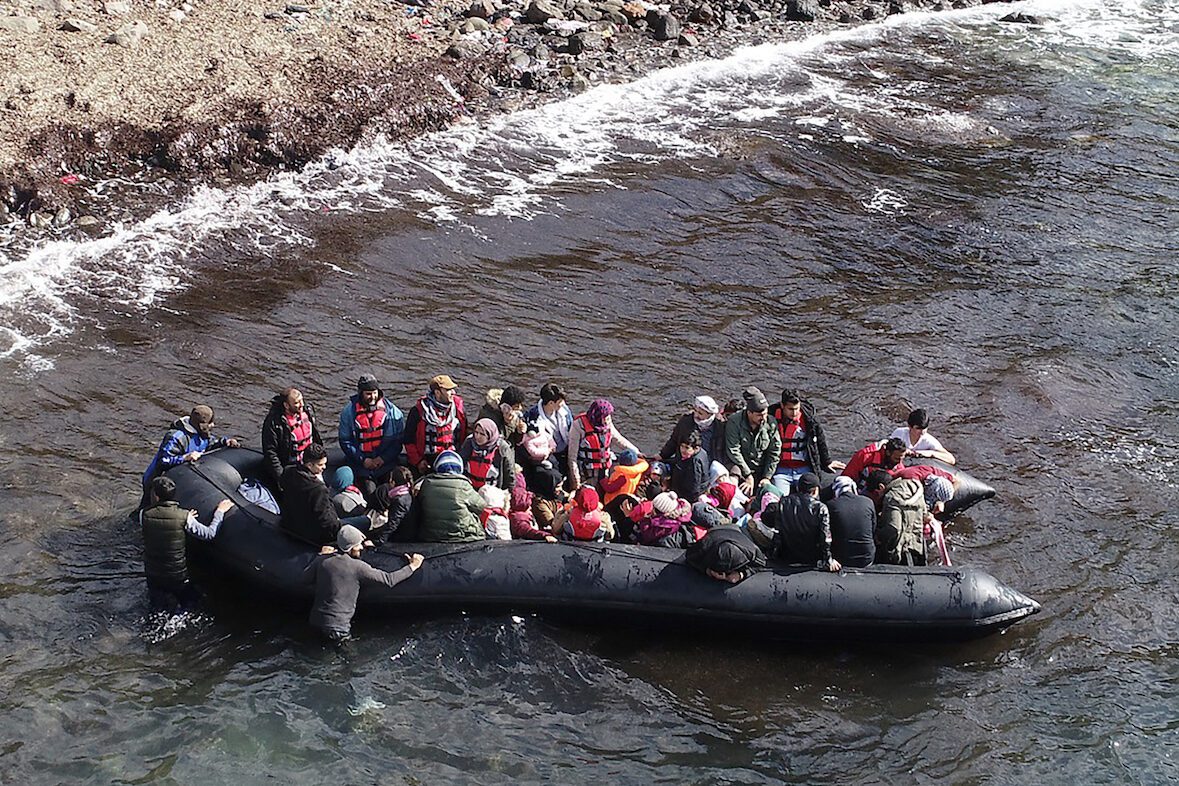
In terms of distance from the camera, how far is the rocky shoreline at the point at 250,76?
14.7 metres

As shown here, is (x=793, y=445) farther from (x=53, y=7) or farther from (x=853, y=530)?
(x=53, y=7)

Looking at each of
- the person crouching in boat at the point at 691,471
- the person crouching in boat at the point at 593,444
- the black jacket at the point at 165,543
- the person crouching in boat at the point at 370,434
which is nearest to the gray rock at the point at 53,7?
the person crouching in boat at the point at 370,434

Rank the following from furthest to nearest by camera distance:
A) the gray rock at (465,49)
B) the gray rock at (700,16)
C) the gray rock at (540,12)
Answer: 1. the gray rock at (700,16)
2. the gray rock at (540,12)
3. the gray rock at (465,49)

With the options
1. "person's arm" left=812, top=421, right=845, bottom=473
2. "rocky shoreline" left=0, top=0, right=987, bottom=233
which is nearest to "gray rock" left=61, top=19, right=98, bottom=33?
"rocky shoreline" left=0, top=0, right=987, bottom=233

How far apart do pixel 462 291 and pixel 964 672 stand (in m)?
7.39

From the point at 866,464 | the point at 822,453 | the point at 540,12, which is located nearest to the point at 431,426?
the point at 822,453

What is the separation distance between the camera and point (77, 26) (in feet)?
53.8

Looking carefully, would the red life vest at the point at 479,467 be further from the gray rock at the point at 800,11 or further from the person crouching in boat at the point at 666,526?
the gray rock at the point at 800,11

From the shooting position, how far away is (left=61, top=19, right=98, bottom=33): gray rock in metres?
16.4

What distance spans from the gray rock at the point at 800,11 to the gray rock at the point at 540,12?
534cm

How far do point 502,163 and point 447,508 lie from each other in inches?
348

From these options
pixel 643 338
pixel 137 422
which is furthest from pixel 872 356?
pixel 137 422

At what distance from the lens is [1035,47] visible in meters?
22.9

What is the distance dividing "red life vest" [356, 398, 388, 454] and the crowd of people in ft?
0.04
